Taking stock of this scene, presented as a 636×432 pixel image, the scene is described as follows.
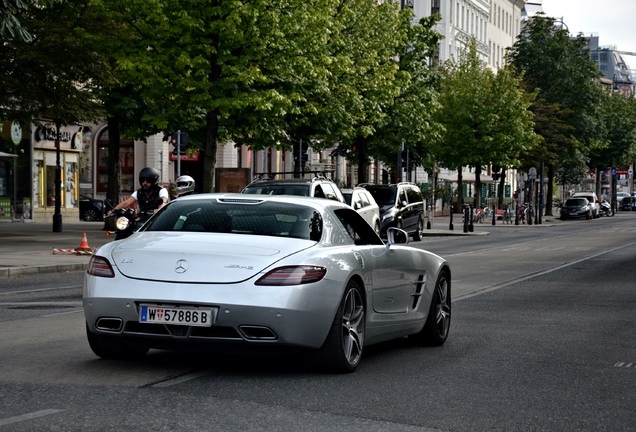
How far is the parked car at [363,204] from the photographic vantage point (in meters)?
33.1

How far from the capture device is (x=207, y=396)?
788cm

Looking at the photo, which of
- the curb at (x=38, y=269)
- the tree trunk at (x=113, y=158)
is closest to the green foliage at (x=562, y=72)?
the tree trunk at (x=113, y=158)

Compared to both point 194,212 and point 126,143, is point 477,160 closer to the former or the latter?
point 126,143

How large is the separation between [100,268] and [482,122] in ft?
214

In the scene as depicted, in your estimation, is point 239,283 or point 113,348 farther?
point 113,348

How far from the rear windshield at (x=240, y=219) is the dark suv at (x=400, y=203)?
28.2 m

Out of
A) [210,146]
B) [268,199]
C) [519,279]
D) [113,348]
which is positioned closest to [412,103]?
[210,146]

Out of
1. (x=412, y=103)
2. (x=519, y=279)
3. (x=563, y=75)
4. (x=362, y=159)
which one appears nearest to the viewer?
(x=519, y=279)

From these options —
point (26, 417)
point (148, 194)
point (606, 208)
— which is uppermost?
point (148, 194)

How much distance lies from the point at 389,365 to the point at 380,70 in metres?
38.5

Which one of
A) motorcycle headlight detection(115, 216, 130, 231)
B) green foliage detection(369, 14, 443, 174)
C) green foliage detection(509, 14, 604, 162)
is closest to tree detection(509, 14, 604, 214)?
green foliage detection(509, 14, 604, 162)

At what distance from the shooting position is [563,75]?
91.8m

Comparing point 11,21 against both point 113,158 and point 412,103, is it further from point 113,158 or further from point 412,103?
point 412,103

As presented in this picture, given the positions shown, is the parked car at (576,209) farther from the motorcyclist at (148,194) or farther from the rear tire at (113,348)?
the rear tire at (113,348)
